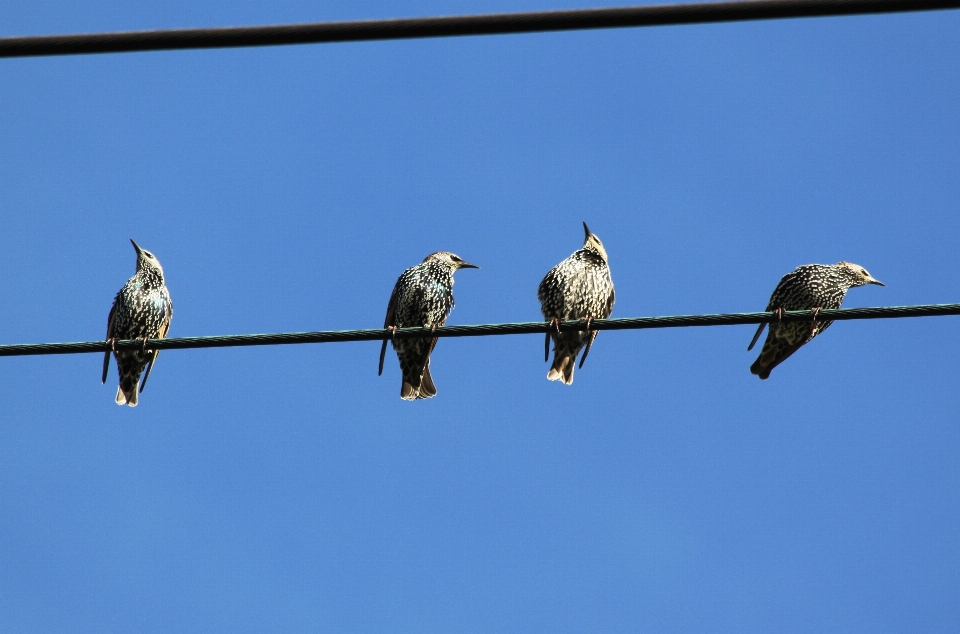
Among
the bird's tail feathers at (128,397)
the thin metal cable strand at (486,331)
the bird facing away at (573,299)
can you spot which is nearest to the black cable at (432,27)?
the thin metal cable strand at (486,331)

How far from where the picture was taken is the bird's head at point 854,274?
9.22 m

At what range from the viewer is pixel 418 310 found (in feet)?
30.9

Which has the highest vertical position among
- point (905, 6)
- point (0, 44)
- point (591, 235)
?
point (591, 235)

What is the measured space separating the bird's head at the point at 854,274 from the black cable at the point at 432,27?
6123mm

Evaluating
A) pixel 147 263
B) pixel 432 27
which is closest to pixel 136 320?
pixel 147 263

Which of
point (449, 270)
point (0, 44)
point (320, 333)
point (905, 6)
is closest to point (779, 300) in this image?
point (449, 270)

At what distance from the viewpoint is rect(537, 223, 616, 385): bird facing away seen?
9094mm

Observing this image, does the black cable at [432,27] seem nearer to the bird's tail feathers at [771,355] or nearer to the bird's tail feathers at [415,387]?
the bird's tail feathers at [771,355]

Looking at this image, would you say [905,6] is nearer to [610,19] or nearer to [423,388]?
[610,19]

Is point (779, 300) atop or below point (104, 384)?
atop

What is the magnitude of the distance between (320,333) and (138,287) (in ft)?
14.0

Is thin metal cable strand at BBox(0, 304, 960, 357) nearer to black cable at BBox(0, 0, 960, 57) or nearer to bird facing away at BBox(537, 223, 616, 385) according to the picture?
black cable at BBox(0, 0, 960, 57)

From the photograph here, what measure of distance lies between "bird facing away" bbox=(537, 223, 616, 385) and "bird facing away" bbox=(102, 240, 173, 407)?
272 centimetres

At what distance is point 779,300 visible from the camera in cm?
925
